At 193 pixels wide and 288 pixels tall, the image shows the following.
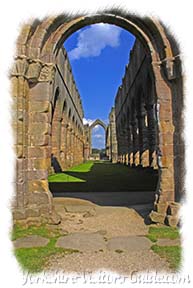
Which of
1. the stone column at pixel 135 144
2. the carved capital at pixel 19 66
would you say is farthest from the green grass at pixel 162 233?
the stone column at pixel 135 144

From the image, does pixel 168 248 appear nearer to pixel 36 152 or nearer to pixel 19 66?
pixel 36 152

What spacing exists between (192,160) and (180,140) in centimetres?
48

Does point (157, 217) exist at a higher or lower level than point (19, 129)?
lower

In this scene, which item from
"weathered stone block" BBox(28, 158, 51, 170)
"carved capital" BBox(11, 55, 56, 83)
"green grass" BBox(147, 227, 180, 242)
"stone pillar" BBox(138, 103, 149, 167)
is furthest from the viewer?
"stone pillar" BBox(138, 103, 149, 167)

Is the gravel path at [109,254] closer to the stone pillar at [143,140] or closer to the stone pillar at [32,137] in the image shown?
the stone pillar at [32,137]

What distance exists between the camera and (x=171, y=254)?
3354 millimetres

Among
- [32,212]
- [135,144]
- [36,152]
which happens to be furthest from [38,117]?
[135,144]

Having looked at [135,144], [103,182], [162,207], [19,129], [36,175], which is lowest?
[103,182]

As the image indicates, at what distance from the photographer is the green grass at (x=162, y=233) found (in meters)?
4.05

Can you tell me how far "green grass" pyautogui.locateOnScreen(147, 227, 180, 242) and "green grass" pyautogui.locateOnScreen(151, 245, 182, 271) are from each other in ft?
1.21

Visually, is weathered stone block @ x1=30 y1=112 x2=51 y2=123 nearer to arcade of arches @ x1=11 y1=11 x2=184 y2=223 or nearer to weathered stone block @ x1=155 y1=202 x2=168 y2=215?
arcade of arches @ x1=11 y1=11 x2=184 y2=223

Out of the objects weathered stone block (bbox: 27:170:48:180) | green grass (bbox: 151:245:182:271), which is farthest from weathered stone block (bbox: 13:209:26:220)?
green grass (bbox: 151:245:182:271)

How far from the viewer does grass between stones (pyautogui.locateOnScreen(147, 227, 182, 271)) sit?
3.14 meters

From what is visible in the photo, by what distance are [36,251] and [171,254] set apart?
1746 millimetres
